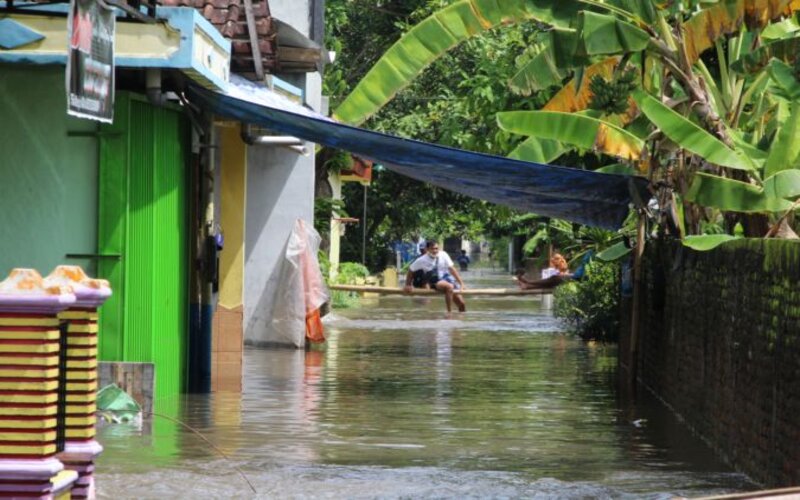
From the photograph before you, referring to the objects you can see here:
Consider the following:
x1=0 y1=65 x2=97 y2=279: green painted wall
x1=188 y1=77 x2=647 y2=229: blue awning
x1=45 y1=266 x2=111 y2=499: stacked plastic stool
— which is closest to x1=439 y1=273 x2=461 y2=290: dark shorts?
x1=188 y1=77 x2=647 y2=229: blue awning

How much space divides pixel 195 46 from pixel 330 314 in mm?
19387

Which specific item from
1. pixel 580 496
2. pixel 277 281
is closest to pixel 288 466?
pixel 580 496

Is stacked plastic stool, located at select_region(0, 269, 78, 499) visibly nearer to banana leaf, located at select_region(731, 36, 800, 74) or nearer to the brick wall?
the brick wall

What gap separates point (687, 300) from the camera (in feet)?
49.7

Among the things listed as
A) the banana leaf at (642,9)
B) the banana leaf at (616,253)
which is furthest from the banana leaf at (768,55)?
the banana leaf at (616,253)

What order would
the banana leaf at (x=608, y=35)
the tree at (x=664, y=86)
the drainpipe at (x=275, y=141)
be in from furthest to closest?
the drainpipe at (x=275, y=141)
the banana leaf at (x=608, y=35)
the tree at (x=664, y=86)

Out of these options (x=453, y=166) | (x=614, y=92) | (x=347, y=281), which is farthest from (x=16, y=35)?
(x=347, y=281)

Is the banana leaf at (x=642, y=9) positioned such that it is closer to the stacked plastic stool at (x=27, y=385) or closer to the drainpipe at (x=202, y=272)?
the drainpipe at (x=202, y=272)

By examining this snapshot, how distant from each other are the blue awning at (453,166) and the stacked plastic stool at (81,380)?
6.39 meters

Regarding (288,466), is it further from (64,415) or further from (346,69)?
(346,69)

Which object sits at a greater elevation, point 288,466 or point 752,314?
point 752,314

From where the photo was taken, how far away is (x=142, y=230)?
14875mm

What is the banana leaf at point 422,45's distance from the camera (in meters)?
15.6

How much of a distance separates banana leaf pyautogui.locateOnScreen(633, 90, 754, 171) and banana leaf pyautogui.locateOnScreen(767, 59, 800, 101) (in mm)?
845
